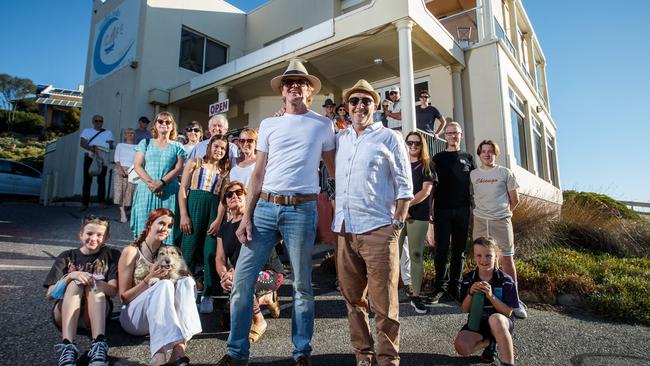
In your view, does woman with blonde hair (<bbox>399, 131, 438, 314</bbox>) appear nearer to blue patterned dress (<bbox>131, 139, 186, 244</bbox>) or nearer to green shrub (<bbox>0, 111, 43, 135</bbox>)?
blue patterned dress (<bbox>131, 139, 186, 244</bbox>)

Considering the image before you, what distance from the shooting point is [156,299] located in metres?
2.46

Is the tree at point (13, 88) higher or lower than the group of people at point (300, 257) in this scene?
higher

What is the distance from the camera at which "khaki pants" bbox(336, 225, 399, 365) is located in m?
2.19

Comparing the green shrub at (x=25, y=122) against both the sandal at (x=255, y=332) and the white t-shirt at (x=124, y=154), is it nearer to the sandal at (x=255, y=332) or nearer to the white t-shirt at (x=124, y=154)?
the white t-shirt at (x=124, y=154)

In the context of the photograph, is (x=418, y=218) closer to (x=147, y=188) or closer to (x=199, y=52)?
(x=147, y=188)

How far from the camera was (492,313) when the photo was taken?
260cm

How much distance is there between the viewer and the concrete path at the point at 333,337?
262 centimetres

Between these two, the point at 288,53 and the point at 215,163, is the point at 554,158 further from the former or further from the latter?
the point at 215,163

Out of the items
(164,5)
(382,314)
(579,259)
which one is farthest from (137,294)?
(164,5)

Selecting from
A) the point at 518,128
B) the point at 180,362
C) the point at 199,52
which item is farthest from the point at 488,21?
the point at 199,52

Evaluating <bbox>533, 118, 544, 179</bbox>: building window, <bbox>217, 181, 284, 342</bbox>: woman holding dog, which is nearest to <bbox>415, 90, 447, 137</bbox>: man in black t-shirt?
<bbox>217, 181, 284, 342</bbox>: woman holding dog

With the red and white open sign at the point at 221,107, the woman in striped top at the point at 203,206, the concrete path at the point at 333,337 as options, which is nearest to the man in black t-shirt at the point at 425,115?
the red and white open sign at the point at 221,107

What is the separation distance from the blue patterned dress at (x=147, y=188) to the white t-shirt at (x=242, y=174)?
634mm

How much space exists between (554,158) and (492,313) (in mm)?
16474
